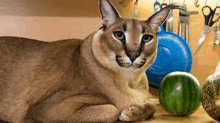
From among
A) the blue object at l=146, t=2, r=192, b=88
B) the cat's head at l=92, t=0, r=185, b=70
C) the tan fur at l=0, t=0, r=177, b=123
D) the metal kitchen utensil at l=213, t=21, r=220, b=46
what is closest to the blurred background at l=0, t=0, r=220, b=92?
the metal kitchen utensil at l=213, t=21, r=220, b=46

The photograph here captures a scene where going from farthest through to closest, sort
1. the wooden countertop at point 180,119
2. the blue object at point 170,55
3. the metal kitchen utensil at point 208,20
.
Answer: the metal kitchen utensil at point 208,20, the blue object at point 170,55, the wooden countertop at point 180,119

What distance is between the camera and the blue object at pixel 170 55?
1811mm

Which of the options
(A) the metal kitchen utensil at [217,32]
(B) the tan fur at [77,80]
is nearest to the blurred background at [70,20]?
(A) the metal kitchen utensil at [217,32]

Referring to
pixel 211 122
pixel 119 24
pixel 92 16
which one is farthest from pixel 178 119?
pixel 92 16

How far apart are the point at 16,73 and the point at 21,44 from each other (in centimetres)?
16

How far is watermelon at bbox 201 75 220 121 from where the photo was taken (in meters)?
1.31

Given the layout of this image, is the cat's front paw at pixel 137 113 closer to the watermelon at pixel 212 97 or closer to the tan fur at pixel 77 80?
the tan fur at pixel 77 80

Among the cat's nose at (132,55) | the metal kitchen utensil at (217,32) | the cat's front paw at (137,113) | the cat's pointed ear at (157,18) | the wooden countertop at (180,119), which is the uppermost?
the cat's pointed ear at (157,18)

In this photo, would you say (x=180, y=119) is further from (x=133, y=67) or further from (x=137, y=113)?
(x=133, y=67)

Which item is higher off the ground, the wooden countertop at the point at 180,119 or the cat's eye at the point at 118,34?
the cat's eye at the point at 118,34

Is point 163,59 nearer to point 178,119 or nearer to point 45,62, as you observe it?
point 178,119

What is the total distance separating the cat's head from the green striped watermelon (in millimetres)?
167

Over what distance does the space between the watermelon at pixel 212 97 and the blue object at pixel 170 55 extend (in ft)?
1.41

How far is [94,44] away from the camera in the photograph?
4.55ft
